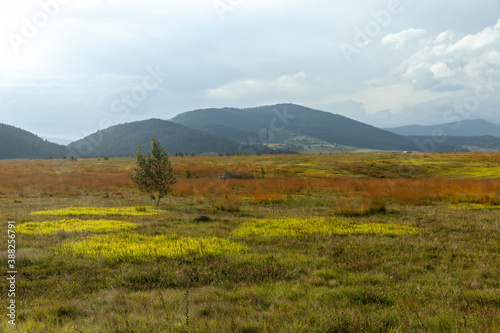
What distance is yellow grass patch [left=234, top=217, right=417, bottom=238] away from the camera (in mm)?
11820

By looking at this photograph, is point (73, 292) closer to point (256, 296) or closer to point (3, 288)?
point (3, 288)

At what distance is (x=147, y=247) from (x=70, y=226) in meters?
5.91

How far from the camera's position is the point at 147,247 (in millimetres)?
9711

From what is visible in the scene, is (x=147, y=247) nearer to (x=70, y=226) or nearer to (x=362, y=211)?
(x=70, y=226)

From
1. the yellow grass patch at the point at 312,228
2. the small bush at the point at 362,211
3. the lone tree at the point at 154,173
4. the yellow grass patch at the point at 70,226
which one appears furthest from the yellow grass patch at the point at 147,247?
the lone tree at the point at 154,173

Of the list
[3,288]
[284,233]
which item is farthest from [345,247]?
[3,288]

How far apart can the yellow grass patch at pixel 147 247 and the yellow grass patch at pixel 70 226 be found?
67.8 inches

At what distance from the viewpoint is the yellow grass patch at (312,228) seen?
38.8 ft

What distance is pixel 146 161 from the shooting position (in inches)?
901
